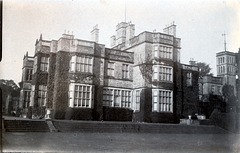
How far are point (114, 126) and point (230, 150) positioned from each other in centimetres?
566

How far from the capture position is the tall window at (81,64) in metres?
13.7

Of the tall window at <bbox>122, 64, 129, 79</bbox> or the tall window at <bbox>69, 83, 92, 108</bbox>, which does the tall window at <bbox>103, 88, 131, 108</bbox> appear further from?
the tall window at <bbox>69, 83, 92, 108</bbox>

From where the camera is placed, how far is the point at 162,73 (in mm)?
15984

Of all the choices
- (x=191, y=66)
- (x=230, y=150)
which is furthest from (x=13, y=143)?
(x=191, y=66)

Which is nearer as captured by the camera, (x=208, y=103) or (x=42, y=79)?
(x=42, y=79)

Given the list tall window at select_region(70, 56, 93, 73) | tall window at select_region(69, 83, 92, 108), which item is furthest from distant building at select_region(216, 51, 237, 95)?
tall window at select_region(69, 83, 92, 108)

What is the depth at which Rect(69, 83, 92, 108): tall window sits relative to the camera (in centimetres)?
1334

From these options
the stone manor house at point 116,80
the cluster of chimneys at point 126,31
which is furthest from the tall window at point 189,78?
the cluster of chimneys at point 126,31

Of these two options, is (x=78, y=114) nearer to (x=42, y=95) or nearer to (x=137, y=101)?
(x=42, y=95)

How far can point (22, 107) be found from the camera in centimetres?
1177

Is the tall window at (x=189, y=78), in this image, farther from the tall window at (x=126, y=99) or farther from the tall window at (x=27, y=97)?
the tall window at (x=27, y=97)

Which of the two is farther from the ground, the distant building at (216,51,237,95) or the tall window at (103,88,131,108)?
the distant building at (216,51,237,95)

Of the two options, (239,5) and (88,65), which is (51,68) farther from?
(239,5)

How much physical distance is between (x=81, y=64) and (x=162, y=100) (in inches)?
246
